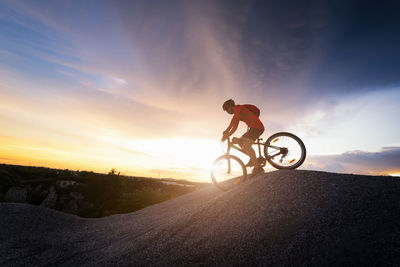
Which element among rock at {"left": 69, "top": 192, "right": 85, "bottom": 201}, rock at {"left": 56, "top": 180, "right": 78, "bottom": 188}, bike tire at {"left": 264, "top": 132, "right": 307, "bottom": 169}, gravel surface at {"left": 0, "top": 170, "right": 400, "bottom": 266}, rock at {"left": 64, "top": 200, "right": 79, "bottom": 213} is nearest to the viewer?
gravel surface at {"left": 0, "top": 170, "right": 400, "bottom": 266}

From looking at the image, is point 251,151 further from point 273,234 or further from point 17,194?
point 17,194

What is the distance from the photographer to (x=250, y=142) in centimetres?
643

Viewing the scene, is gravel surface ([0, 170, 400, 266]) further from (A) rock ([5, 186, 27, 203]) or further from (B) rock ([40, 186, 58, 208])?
(A) rock ([5, 186, 27, 203])

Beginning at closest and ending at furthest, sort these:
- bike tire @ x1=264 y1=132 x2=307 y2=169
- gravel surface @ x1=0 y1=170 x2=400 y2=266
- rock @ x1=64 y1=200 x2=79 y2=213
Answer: gravel surface @ x1=0 y1=170 x2=400 y2=266, bike tire @ x1=264 y1=132 x2=307 y2=169, rock @ x1=64 y1=200 x2=79 y2=213

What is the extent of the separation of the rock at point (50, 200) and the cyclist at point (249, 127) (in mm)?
10708

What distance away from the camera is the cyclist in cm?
635

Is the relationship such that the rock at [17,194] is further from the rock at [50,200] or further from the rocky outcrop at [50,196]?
the rock at [50,200]

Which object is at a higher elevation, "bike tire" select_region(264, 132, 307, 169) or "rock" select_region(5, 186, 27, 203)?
"bike tire" select_region(264, 132, 307, 169)

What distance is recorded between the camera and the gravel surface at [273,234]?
2.93 meters

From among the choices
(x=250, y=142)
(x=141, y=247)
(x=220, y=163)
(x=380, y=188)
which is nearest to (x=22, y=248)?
(x=141, y=247)

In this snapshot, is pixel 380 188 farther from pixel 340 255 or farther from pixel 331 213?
pixel 340 255

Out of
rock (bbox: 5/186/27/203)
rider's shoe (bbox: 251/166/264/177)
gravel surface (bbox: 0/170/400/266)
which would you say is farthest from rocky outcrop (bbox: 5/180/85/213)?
rider's shoe (bbox: 251/166/264/177)

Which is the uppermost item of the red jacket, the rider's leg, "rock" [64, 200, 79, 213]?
the red jacket

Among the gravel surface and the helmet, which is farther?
the helmet
